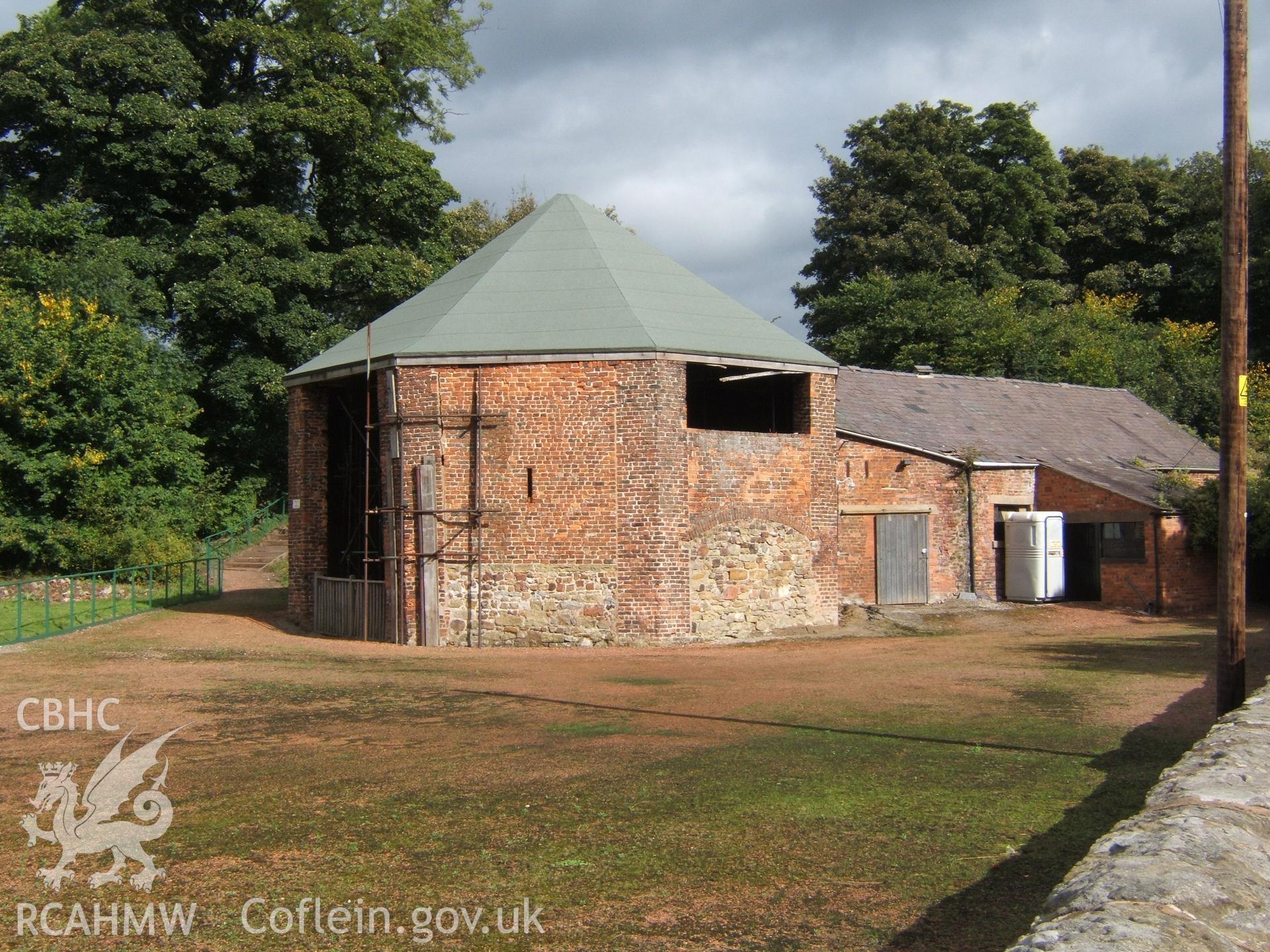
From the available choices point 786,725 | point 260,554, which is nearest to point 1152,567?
point 786,725

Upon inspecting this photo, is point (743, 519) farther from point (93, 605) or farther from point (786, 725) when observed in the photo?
point (93, 605)

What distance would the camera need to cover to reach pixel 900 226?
140ft

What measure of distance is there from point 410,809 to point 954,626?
15.2 metres

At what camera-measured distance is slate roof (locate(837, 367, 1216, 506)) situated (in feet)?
80.4

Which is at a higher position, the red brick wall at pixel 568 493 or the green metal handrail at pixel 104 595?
the red brick wall at pixel 568 493

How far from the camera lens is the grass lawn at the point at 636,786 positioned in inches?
228

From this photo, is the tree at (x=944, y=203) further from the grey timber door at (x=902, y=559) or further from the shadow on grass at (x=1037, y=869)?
the shadow on grass at (x=1037, y=869)

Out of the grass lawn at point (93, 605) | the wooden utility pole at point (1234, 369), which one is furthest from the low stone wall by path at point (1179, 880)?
the grass lawn at point (93, 605)

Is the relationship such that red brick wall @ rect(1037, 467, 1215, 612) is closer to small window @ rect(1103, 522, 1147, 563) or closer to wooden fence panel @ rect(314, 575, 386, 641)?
small window @ rect(1103, 522, 1147, 563)

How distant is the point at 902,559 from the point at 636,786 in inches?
624

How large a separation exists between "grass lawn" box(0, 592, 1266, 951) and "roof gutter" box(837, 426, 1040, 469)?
7.45 metres

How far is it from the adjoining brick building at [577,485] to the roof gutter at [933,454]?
2.94 metres

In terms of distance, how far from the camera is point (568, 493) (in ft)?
59.5

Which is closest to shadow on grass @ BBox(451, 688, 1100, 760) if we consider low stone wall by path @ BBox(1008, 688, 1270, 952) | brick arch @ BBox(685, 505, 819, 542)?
low stone wall by path @ BBox(1008, 688, 1270, 952)
